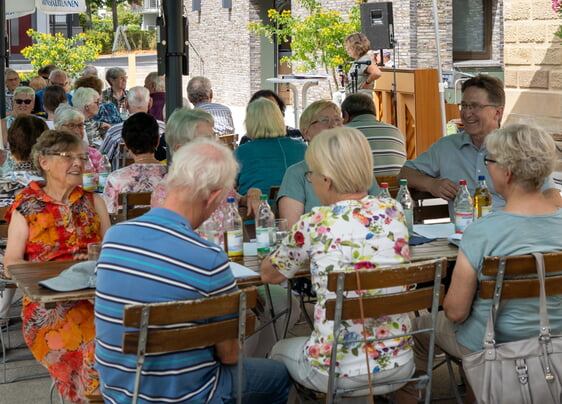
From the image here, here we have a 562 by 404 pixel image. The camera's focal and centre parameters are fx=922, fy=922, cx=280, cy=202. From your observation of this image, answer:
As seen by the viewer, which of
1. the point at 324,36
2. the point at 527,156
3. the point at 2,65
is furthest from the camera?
the point at 324,36

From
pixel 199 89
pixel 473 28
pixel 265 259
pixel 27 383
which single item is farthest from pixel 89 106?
pixel 473 28

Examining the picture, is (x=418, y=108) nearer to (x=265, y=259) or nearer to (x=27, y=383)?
(x=27, y=383)

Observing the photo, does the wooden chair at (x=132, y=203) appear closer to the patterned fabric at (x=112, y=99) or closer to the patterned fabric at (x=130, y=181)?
the patterned fabric at (x=130, y=181)

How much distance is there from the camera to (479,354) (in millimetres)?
3482

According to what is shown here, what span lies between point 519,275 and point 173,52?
3595mm

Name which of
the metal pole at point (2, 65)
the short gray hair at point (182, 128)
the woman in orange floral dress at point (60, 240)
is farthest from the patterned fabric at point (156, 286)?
the metal pole at point (2, 65)

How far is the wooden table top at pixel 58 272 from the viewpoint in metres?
3.43

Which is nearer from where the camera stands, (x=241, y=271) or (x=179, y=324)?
(x=179, y=324)

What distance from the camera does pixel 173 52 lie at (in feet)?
21.0

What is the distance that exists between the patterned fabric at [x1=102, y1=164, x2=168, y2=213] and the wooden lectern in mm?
6908

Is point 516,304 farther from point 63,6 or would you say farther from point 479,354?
point 63,6

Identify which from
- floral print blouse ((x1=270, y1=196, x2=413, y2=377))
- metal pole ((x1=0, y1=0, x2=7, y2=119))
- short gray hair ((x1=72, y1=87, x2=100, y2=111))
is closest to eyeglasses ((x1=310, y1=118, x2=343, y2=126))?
floral print blouse ((x1=270, y1=196, x2=413, y2=377))

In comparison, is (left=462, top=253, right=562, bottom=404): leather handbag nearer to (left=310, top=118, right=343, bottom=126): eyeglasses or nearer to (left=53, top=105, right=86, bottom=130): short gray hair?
(left=310, top=118, right=343, bottom=126): eyeglasses

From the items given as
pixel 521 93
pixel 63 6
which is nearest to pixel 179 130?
pixel 521 93
